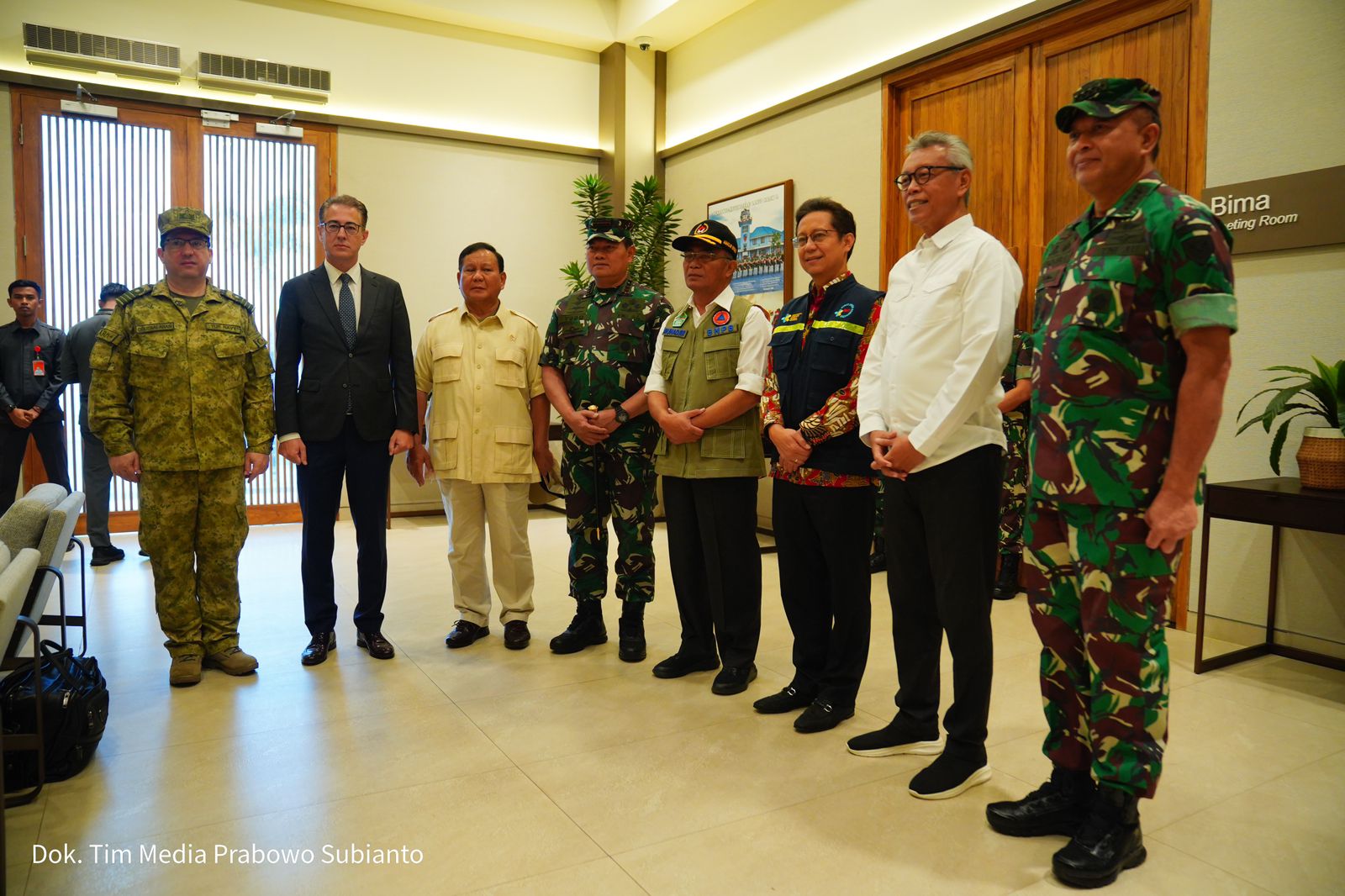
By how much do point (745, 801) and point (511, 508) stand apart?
176 cm

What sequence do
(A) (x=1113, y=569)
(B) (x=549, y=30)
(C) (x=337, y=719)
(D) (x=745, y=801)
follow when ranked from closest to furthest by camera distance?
(A) (x=1113, y=569) → (D) (x=745, y=801) → (C) (x=337, y=719) → (B) (x=549, y=30)

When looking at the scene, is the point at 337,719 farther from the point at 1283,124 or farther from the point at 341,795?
the point at 1283,124

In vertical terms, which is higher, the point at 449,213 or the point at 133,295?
the point at 449,213

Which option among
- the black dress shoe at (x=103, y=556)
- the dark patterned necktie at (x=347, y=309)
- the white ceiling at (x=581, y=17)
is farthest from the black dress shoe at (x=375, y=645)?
the white ceiling at (x=581, y=17)

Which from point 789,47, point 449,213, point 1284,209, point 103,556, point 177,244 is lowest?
point 103,556

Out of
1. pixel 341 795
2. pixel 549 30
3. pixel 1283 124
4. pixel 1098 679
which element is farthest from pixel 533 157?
pixel 1098 679

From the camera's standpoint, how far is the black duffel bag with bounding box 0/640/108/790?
240cm

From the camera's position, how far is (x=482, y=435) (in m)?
3.66

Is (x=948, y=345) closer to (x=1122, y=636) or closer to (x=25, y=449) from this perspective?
(x=1122, y=636)

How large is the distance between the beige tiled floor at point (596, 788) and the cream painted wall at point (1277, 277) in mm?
333

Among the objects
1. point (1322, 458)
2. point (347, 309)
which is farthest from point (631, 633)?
point (1322, 458)

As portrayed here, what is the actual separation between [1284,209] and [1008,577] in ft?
6.92

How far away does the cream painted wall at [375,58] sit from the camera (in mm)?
6297

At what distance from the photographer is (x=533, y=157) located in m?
7.92
